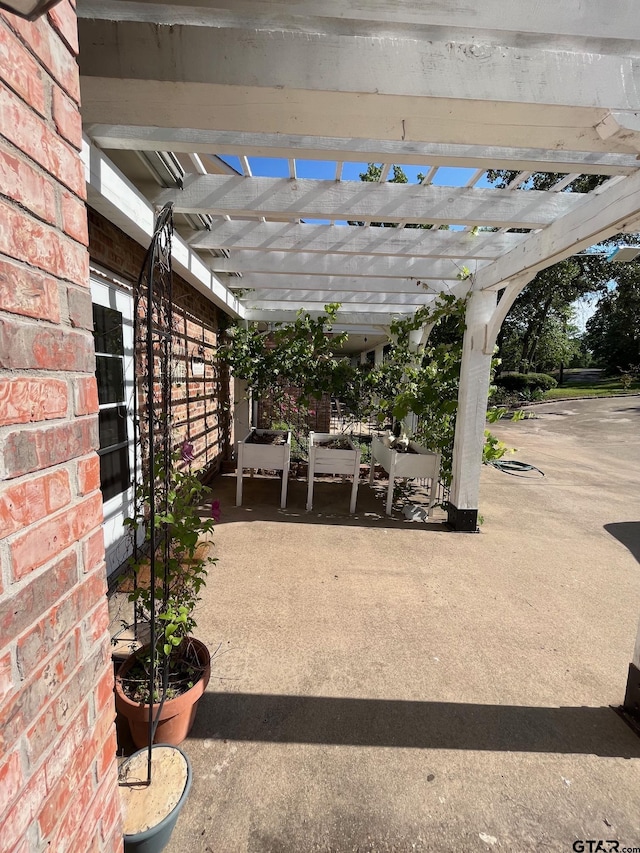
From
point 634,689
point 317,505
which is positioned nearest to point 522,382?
point 317,505

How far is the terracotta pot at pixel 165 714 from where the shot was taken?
155 cm

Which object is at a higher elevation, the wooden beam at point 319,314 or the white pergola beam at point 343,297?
the white pergola beam at point 343,297

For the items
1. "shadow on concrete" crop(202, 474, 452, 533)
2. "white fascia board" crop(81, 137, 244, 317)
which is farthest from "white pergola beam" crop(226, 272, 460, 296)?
"shadow on concrete" crop(202, 474, 452, 533)

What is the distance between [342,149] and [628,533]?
16.4 ft

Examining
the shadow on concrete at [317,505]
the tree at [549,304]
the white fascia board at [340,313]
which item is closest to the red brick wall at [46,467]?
the shadow on concrete at [317,505]

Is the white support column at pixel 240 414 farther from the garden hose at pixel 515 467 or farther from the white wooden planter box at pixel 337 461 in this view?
the garden hose at pixel 515 467

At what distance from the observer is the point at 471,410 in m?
4.15

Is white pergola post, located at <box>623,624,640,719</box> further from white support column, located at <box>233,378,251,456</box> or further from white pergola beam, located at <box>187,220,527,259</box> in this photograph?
white support column, located at <box>233,378,251,456</box>

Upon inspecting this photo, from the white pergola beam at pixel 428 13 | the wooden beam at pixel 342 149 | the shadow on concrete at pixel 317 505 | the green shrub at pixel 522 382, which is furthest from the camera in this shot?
the green shrub at pixel 522 382

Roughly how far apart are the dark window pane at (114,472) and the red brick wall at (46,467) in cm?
218

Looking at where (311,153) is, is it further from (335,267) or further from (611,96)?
(335,267)

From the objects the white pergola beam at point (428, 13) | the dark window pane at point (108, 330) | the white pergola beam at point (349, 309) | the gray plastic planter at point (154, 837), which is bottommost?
the gray plastic planter at point (154, 837)

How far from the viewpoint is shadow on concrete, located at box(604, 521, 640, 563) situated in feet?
13.2

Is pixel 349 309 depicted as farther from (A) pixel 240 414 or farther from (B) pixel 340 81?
(B) pixel 340 81
